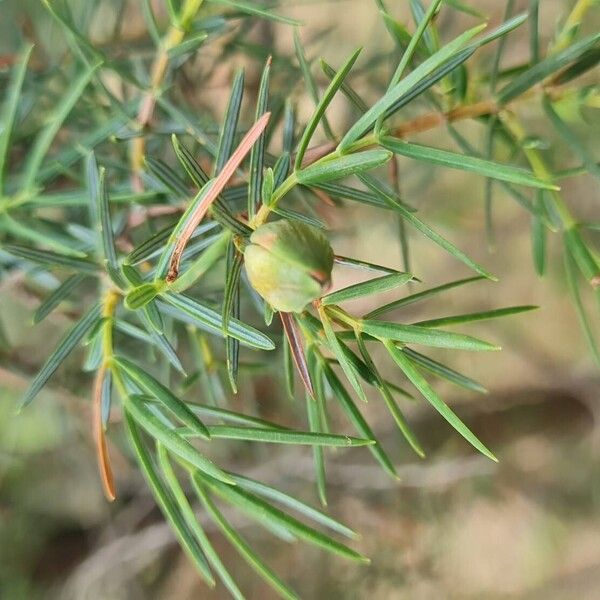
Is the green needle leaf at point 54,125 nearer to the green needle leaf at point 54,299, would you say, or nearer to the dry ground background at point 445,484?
the green needle leaf at point 54,299

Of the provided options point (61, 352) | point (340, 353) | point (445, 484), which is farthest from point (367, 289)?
point (445, 484)

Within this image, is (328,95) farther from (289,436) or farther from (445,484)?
(445,484)

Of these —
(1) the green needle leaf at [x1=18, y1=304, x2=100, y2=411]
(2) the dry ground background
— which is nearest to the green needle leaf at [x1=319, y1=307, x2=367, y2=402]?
(1) the green needle leaf at [x1=18, y1=304, x2=100, y2=411]

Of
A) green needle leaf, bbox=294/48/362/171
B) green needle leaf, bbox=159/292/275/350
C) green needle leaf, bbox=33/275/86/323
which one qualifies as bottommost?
green needle leaf, bbox=33/275/86/323

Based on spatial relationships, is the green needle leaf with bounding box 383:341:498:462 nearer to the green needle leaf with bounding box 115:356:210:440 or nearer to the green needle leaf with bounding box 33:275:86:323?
the green needle leaf with bounding box 115:356:210:440

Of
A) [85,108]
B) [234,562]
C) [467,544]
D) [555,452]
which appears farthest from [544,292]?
[85,108]

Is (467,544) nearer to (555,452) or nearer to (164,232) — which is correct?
(555,452)

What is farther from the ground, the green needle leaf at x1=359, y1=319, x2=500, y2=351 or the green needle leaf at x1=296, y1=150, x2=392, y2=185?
the green needle leaf at x1=296, y1=150, x2=392, y2=185
